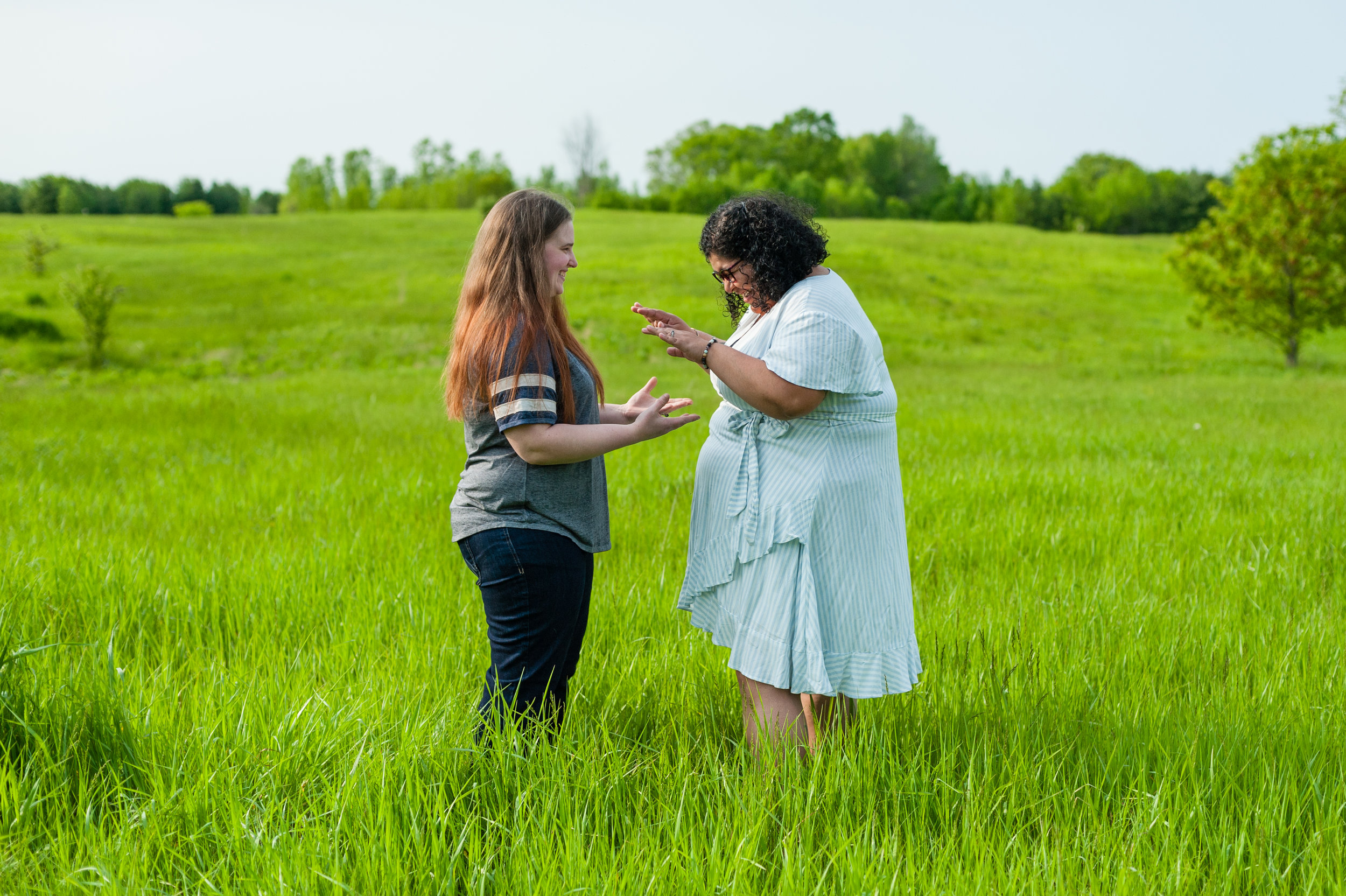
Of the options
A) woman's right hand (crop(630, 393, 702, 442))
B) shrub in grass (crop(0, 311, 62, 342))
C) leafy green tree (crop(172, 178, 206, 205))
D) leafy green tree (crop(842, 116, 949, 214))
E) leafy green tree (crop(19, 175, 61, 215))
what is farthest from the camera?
leafy green tree (crop(842, 116, 949, 214))

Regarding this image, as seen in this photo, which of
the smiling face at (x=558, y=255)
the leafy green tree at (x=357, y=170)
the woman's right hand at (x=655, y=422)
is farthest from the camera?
the leafy green tree at (x=357, y=170)

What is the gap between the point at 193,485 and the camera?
6.84m

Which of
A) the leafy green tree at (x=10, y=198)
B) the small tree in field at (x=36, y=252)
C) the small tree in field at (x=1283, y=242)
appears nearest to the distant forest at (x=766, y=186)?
the leafy green tree at (x=10, y=198)

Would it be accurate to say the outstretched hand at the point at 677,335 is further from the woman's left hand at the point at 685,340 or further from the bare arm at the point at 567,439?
the bare arm at the point at 567,439

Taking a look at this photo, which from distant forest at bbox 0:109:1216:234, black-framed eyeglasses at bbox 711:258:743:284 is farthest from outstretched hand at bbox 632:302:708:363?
distant forest at bbox 0:109:1216:234

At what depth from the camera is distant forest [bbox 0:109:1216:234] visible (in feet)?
261

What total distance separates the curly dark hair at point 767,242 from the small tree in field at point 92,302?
2203cm

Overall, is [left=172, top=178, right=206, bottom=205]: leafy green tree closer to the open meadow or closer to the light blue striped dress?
the open meadow

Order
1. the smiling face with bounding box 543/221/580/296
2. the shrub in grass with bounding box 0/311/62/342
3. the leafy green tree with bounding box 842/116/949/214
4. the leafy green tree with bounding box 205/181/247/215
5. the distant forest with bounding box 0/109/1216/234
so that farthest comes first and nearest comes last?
the leafy green tree with bounding box 842/116/949/214
the leafy green tree with bounding box 205/181/247/215
the distant forest with bounding box 0/109/1216/234
the shrub in grass with bounding box 0/311/62/342
the smiling face with bounding box 543/221/580/296

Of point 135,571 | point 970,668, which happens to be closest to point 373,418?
point 135,571

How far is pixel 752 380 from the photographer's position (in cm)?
243

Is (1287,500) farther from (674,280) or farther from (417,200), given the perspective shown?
(417,200)

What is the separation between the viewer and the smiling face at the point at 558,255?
2631 millimetres

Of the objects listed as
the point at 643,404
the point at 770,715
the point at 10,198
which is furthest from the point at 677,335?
the point at 10,198
